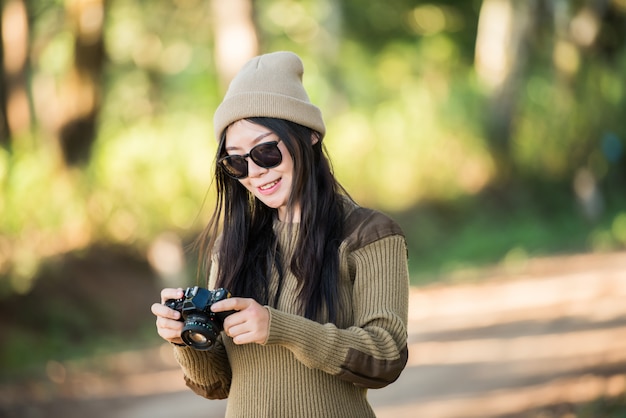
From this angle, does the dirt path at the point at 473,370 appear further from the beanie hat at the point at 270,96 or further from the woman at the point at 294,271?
the beanie hat at the point at 270,96

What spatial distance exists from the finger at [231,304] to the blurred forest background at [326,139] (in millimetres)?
881

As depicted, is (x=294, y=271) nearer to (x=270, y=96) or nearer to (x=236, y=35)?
(x=270, y=96)

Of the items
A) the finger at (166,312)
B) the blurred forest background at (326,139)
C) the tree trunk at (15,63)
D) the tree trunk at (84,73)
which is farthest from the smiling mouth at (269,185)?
the tree trunk at (15,63)

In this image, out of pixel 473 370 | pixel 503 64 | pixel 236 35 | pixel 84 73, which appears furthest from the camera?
pixel 503 64

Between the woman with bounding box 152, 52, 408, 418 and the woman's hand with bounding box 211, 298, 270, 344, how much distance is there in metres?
0.05

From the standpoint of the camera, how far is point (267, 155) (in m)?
2.67

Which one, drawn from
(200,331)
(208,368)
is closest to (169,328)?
(200,331)

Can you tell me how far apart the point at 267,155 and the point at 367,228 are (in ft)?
1.07

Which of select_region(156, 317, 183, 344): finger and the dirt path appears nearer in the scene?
select_region(156, 317, 183, 344): finger

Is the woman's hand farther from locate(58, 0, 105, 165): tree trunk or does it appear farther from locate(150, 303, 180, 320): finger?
locate(58, 0, 105, 165): tree trunk

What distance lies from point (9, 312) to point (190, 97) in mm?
21790

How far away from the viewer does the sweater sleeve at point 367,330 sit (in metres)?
2.43

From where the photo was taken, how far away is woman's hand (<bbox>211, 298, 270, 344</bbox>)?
7.76ft

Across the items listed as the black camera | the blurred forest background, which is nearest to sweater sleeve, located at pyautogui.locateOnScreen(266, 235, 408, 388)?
the black camera
